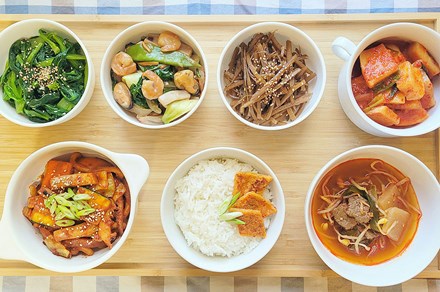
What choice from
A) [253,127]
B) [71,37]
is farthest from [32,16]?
[253,127]

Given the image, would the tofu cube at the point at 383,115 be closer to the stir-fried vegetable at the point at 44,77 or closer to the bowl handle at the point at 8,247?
the stir-fried vegetable at the point at 44,77

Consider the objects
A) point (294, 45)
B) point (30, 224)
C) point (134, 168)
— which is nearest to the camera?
point (134, 168)

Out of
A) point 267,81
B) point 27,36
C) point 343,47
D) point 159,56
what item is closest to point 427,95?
point 343,47

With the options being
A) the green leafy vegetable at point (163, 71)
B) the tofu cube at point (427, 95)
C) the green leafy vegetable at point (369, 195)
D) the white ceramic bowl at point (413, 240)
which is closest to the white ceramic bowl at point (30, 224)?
the green leafy vegetable at point (163, 71)

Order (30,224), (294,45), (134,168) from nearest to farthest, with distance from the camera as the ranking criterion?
(134,168) → (30,224) → (294,45)

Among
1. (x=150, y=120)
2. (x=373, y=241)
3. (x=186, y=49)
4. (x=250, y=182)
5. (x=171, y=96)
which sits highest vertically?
(x=186, y=49)

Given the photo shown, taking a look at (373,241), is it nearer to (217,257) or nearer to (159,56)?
(217,257)
